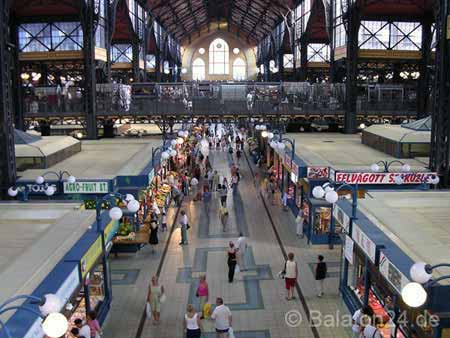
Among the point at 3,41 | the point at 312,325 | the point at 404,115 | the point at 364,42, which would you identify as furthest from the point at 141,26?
the point at 312,325

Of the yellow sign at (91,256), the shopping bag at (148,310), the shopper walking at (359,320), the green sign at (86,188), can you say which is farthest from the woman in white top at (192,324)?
the green sign at (86,188)

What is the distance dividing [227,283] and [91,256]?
5347 mm

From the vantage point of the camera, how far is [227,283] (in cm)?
1456

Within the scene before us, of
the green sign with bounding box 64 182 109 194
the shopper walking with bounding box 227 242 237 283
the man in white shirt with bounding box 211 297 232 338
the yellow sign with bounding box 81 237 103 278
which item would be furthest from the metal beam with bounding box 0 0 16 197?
the man in white shirt with bounding box 211 297 232 338

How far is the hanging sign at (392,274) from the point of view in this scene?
26.6 ft

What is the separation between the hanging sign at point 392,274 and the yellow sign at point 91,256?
17.2 ft

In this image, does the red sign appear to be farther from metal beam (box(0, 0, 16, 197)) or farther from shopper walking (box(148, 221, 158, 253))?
metal beam (box(0, 0, 16, 197))

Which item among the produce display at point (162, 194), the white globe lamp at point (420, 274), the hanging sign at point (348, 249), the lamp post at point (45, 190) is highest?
the white globe lamp at point (420, 274)

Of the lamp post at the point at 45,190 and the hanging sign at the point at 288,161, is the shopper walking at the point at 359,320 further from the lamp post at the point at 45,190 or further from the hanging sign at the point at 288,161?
the hanging sign at the point at 288,161

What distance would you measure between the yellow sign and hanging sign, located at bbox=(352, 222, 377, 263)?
206 inches

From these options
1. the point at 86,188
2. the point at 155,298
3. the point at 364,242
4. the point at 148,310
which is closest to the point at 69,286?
the point at 155,298

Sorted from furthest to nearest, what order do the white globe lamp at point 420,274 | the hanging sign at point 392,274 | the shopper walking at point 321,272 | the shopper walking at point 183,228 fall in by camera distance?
the shopper walking at point 183,228 → the shopper walking at point 321,272 → the hanging sign at point 392,274 → the white globe lamp at point 420,274

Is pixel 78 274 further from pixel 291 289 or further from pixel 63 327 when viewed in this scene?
pixel 291 289

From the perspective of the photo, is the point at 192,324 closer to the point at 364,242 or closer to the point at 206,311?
the point at 206,311
